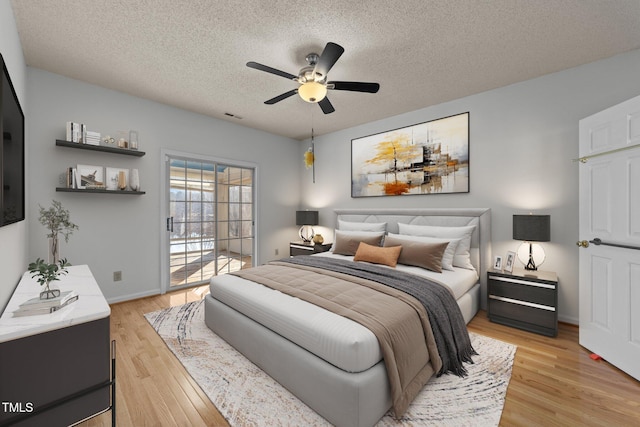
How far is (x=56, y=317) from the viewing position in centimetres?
134

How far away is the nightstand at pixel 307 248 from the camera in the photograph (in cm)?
464

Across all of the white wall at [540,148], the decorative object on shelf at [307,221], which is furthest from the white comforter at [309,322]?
the decorative object on shelf at [307,221]

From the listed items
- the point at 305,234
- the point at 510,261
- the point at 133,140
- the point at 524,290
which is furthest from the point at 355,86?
the point at 305,234

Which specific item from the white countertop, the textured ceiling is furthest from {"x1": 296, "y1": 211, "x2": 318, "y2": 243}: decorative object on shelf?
the white countertop

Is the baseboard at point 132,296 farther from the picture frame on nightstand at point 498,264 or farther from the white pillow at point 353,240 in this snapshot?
the picture frame on nightstand at point 498,264

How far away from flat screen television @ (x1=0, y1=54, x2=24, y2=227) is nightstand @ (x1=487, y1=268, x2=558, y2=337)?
3850mm

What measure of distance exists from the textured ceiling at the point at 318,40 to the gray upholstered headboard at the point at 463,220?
1.50 meters

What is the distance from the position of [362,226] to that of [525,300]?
211cm

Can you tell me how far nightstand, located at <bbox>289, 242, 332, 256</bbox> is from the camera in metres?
4.64

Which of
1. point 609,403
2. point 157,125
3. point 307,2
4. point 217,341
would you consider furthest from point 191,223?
point 609,403

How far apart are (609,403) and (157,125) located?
17.1 ft

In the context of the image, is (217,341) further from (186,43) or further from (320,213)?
(320,213)

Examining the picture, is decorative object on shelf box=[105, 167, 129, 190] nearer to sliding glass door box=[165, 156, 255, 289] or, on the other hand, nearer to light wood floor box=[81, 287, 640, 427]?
sliding glass door box=[165, 156, 255, 289]

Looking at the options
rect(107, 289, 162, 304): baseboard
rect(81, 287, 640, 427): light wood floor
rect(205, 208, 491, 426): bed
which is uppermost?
rect(205, 208, 491, 426): bed
